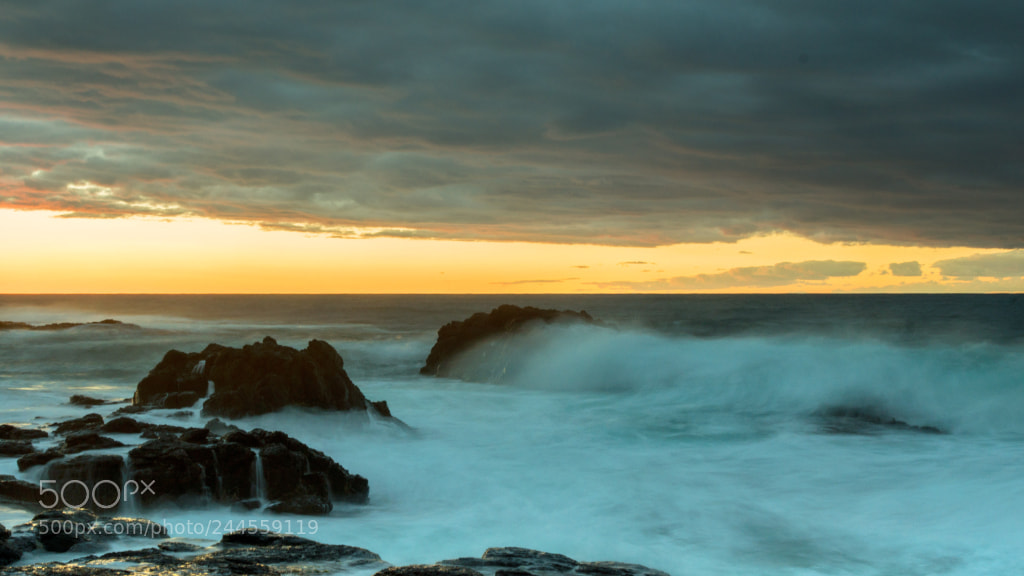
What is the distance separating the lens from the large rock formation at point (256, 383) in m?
17.0

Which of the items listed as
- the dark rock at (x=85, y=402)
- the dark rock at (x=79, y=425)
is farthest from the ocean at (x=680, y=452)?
the dark rock at (x=79, y=425)

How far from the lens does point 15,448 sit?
11.9 m

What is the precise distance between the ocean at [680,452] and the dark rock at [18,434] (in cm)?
215

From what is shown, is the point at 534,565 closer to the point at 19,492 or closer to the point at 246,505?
the point at 246,505

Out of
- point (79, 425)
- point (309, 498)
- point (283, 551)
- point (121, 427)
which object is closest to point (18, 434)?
point (79, 425)

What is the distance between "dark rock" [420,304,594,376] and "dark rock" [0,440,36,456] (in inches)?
780

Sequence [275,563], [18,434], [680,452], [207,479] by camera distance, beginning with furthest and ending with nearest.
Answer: [680,452], [18,434], [207,479], [275,563]

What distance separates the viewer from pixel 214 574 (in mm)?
6242

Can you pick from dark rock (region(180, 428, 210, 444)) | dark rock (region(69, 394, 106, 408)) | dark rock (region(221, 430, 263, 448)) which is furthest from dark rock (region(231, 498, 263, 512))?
dark rock (region(69, 394, 106, 408))

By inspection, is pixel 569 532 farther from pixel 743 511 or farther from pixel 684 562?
pixel 743 511

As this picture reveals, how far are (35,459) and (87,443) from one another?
82cm

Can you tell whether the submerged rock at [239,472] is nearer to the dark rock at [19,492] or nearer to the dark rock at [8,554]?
the dark rock at [19,492]

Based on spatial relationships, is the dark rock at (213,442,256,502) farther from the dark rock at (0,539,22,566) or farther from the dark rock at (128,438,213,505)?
the dark rock at (0,539,22,566)

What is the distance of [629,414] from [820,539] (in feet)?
36.4
